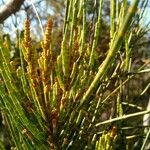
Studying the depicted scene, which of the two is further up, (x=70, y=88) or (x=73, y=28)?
(x=73, y=28)

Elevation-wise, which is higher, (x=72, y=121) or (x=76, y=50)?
(x=76, y=50)

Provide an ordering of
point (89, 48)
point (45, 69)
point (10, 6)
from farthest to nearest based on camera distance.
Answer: point (10, 6), point (89, 48), point (45, 69)

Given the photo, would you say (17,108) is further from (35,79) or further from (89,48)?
(89,48)

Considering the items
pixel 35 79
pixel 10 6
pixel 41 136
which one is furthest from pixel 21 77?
pixel 10 6

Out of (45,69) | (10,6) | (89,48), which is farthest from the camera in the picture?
(10,6)

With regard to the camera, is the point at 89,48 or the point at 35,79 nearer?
the point at 35,79

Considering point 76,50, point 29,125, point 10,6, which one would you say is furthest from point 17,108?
point 10,6

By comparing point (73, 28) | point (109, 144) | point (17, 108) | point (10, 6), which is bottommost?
point (109, 144)

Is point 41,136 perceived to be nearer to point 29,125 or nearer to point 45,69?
point 29,125

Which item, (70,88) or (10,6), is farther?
(10,6)
